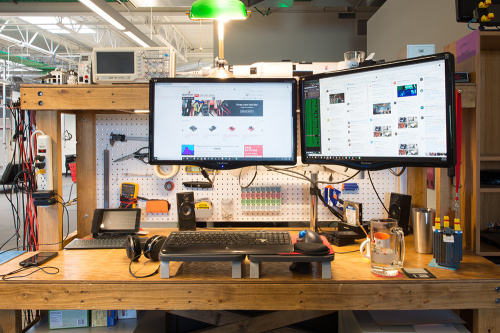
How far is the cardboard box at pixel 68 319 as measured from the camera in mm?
1262

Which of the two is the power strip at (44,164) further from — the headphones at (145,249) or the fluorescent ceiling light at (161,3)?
the fluorescent ceiling light at (161,3)

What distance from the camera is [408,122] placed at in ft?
3.94

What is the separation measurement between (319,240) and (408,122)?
1.62 feet

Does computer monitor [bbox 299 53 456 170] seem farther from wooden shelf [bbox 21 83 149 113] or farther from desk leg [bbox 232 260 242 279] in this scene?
wooden shelf [bbox 21 83 149 113]

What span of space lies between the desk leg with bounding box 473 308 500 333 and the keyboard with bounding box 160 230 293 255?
613 millimetres

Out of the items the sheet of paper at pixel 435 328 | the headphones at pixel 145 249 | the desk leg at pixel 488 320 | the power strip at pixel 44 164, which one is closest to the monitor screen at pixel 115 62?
the power strip at pixel 44 164

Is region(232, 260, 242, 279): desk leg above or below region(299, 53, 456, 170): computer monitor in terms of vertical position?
below

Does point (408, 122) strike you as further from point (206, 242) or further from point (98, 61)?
point (98, 61)

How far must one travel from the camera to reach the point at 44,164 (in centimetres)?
141

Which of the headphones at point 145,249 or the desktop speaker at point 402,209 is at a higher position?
the desktop speaker at point 402,209

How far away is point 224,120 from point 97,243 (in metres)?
0.72

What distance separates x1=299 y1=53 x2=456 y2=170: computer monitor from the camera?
3.76 ft

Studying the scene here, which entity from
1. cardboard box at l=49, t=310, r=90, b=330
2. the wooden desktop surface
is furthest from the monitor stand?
cardboard box at l=49, t=310, r=90, b=330

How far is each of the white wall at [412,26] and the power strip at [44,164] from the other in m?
3.32
